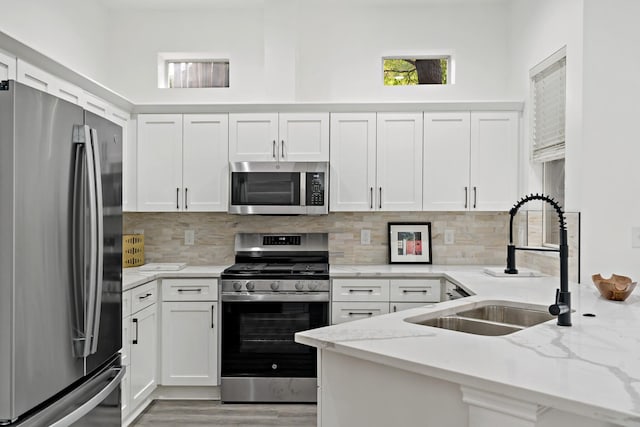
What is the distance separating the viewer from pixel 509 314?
240 cm

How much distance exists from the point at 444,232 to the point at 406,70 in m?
1.47

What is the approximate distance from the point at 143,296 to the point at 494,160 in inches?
112

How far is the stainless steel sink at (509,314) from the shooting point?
2.30 metres

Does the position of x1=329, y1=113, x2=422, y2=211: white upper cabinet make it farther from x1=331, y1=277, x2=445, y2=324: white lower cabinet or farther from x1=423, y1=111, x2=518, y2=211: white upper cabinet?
x1=331, y1=277, x2=445, y2=324: white lower cabinet

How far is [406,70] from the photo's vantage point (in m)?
4.37

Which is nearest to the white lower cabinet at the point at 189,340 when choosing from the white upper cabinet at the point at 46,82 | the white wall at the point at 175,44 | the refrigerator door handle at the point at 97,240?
the white upper cabinet at the point at 46,82

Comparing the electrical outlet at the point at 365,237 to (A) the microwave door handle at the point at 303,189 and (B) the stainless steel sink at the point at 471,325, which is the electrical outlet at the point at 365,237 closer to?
(A) the microwave door handle at the point at 303,189

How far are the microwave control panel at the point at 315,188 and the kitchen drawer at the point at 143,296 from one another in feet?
4.33

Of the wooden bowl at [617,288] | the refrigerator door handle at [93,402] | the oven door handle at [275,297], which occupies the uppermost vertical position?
the wooden bowl at [617,288]

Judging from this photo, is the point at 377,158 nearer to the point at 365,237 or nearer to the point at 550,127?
the point at 365,237

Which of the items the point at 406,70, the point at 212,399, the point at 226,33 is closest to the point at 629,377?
the point at 212,399

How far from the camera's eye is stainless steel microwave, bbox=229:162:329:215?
12.8 feet

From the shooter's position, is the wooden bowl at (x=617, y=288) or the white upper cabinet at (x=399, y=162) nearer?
the wooden bowl at (x=617, y=288)

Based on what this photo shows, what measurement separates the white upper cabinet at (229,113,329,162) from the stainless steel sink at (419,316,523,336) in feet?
6.98
